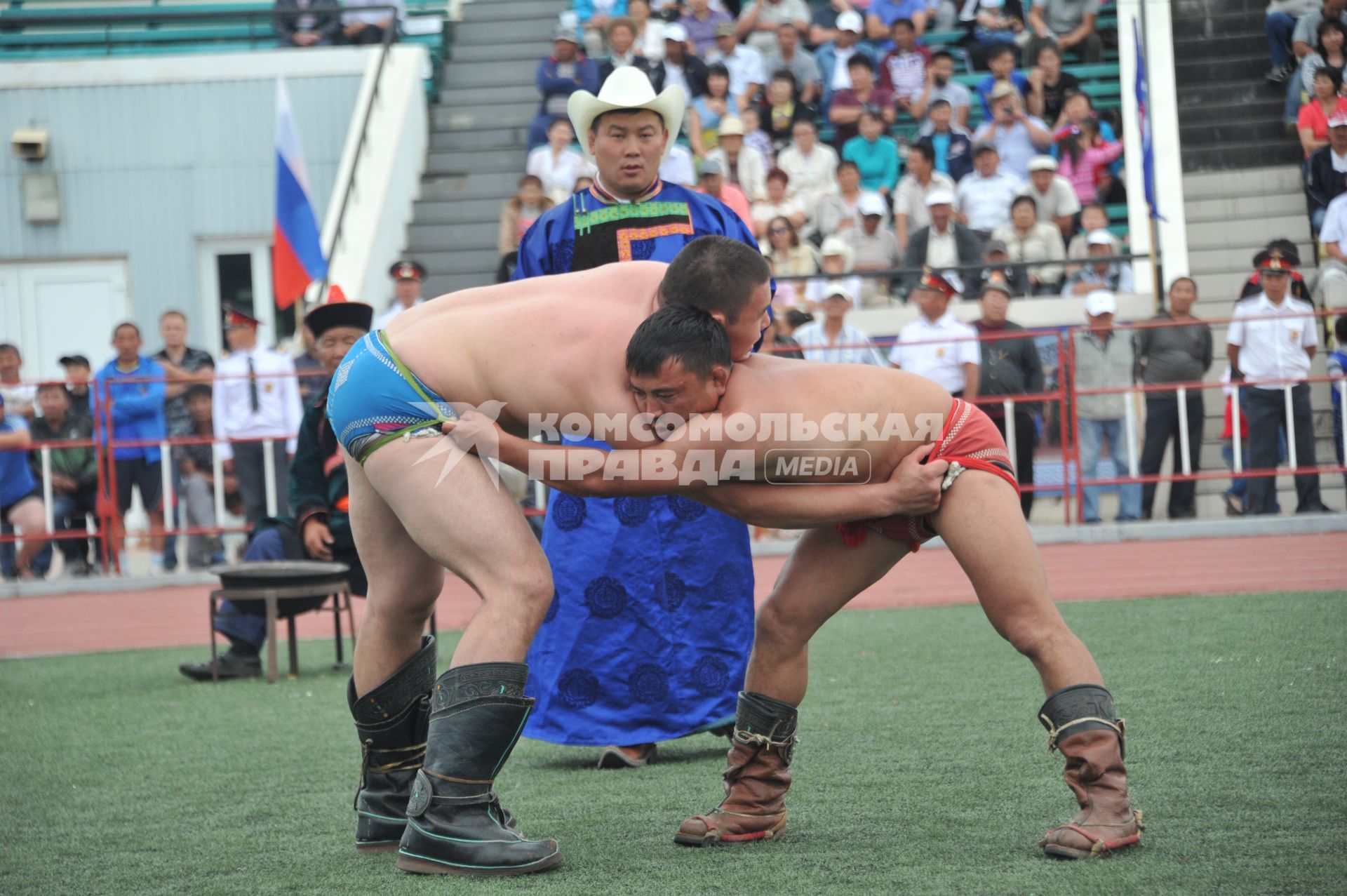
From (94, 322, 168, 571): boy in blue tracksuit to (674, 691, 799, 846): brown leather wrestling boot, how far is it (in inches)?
328

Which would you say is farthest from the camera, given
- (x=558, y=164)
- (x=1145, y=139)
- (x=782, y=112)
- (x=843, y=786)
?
(x=782, y=112)

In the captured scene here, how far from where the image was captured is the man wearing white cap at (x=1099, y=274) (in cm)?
1265

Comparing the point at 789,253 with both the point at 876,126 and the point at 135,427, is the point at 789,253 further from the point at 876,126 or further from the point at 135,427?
the point at 135,427

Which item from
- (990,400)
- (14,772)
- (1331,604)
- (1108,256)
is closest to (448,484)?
(14,772)

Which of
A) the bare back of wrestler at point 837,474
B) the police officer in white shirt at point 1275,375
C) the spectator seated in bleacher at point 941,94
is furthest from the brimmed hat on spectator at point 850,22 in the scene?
the bare back of wrestler at point 837,474

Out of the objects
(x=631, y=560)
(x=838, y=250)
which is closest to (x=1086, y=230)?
(x=838, y=250)

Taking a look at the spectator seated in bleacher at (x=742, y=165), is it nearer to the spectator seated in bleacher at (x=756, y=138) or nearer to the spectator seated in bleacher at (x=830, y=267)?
the spectator seated in bleacher at (x=756, y=138)

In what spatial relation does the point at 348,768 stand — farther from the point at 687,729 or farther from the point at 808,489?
the point at 808,489

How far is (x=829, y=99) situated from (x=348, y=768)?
1063cm

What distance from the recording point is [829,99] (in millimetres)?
14406

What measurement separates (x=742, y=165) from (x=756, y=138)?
2.34 ft

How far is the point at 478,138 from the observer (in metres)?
15.9

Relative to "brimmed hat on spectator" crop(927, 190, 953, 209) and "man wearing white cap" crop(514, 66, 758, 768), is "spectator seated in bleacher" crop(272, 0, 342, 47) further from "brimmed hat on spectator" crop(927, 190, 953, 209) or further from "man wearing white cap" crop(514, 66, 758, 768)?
"man wearing white cap" crop(514, 66, 758, 768)

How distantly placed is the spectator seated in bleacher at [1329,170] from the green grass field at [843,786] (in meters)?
6.97
